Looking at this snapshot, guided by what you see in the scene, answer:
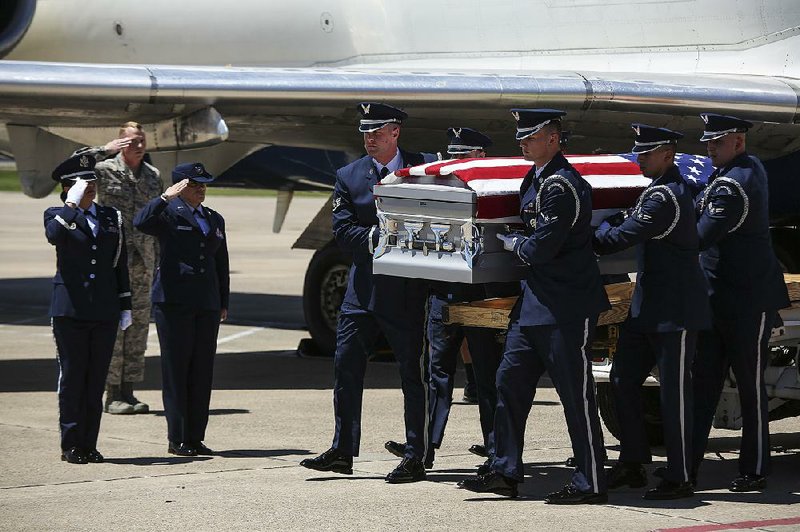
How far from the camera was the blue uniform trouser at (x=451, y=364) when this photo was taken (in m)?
8.34

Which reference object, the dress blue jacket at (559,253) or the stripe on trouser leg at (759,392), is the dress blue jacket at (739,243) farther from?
the dress blue jacket at (559,253)

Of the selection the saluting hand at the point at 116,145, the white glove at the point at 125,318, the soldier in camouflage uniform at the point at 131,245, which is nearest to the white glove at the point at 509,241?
the white glove at the point at 125,318

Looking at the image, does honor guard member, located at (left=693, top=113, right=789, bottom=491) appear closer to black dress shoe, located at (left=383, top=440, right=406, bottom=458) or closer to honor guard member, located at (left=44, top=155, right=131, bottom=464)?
black dress shoe, located at (left=383, top=440, right=406, bottom=458)

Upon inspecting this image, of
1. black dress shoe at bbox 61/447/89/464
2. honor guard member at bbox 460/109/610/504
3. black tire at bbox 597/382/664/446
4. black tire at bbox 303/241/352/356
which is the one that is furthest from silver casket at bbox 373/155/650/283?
black tire at bbox 303/241/352/356

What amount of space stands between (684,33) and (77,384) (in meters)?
6.24

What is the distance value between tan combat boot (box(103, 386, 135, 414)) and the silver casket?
3.27 meters

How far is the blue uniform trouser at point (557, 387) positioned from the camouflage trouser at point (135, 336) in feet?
12.6

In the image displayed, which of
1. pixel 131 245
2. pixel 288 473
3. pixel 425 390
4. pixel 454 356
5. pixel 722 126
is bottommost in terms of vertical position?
pixel 288 473

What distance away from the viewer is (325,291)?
46.9 feet

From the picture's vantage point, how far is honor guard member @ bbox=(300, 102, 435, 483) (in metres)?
8.12

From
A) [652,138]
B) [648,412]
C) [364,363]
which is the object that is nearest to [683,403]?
[652,138]

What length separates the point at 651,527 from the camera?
684cm

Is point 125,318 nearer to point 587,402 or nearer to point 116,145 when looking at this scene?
point 116,145

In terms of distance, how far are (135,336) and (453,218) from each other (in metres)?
3.87
